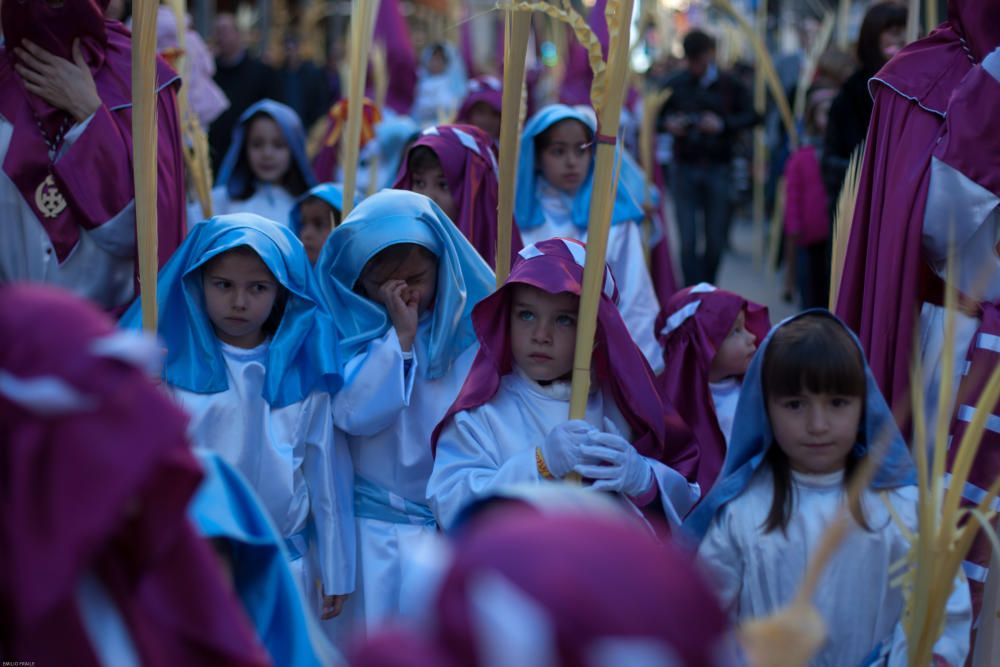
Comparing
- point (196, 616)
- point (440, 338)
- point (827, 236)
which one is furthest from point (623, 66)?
point (827, 236)

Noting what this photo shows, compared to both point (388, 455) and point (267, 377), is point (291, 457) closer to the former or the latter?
point (267, 377)

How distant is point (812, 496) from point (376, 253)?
5.19ft

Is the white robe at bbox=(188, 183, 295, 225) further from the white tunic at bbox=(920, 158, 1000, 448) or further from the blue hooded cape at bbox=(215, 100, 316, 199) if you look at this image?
the white tunic at bbox=(920, 158, 1000, 448)

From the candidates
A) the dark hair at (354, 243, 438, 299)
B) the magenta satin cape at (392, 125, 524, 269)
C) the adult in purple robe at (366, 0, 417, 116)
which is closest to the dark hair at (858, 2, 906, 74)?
the magenta satin cape at (392, 125, 524, 269)

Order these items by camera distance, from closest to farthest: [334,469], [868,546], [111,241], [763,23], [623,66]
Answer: [868,546]
[623,66]
[334,469]
[111,241]
[763,23]

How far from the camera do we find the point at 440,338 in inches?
149

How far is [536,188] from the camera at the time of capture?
20.1ft

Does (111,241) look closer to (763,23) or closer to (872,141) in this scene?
(872,141)

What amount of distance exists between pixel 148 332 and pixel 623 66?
138 centimetres

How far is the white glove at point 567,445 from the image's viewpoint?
294 centimetres

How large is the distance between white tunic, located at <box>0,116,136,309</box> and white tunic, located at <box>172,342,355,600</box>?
79 cm

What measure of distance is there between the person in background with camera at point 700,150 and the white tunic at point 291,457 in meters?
6.52

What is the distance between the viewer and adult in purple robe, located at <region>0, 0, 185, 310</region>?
4.01 m

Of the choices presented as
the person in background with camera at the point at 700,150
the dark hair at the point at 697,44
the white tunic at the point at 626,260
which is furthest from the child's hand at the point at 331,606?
the dark hair at the point at 697,44
